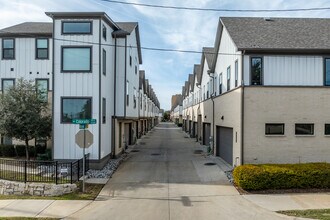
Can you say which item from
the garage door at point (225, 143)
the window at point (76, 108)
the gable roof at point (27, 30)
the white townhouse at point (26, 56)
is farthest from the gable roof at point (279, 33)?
the white townhouse at point (26, 56)

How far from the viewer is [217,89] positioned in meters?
23.4

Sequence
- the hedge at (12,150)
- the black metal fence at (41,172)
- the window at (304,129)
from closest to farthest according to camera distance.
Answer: the black metal fence at (41,172)
the window at (304,129)
the hedge at (12,150)

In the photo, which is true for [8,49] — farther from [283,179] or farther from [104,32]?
[283,179]

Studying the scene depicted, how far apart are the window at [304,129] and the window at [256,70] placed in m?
3.00

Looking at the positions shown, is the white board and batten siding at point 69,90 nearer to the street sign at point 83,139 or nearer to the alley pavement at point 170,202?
the alley pavement at point 170,202

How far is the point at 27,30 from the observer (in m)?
22.2

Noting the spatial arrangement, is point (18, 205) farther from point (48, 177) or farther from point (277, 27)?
point (277, 27)

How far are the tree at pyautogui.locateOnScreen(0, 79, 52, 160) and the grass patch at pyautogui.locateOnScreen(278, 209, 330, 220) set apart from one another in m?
13.5

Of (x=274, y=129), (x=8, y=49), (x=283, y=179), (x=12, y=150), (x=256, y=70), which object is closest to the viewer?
(x=283, y=179)

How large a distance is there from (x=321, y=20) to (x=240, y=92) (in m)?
8.70

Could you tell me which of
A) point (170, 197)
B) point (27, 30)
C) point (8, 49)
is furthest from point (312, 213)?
point (8, 49)

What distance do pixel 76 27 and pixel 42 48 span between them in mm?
5836

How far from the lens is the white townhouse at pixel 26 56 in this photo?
860 inches

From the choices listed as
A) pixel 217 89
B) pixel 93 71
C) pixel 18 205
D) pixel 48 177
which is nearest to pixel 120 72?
pixel 93 71
